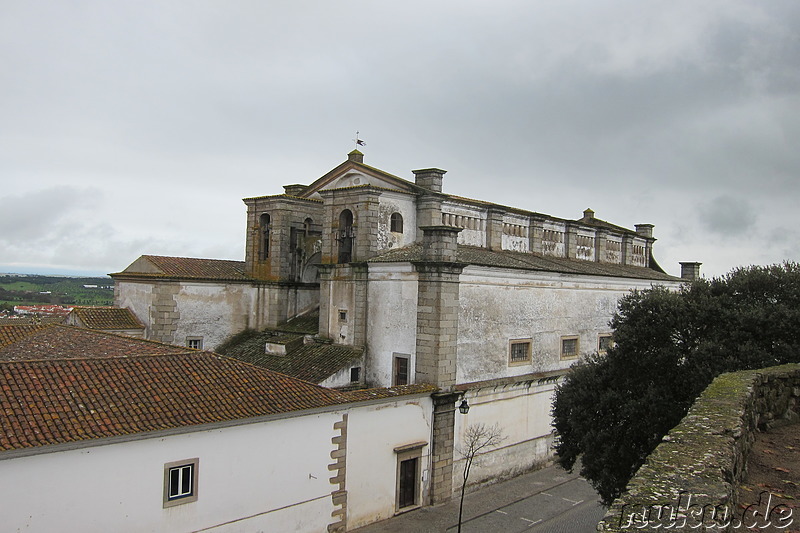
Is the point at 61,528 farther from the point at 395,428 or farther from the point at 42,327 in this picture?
the point at 42,327

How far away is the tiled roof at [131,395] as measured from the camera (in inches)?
479

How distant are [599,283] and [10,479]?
74.1 feet

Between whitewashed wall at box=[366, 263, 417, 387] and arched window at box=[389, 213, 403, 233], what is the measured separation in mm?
2398

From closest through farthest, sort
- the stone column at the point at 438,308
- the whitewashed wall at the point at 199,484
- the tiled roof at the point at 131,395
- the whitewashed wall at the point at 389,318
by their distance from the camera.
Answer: the whitewashed wall at the point at 199,484 → the tiled roof at the point at 131,395 → the stone column at the point at 438,308 → the whitewashed wall at the point at 389,318

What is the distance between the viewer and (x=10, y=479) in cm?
1140

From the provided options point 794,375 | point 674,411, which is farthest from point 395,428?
point 794,375

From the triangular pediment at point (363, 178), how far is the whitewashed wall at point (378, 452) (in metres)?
8.66

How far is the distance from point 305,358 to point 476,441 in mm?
6535

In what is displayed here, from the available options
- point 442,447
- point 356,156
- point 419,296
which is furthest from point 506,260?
point 356,156

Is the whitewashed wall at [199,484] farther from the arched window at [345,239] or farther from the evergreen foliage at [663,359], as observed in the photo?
the arched window at [345,239]

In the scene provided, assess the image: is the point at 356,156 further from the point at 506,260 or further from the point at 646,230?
the point at 646,230

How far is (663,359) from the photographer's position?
16766 mm

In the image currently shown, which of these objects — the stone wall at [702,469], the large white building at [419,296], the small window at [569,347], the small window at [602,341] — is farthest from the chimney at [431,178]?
the stone wall at [702,469]

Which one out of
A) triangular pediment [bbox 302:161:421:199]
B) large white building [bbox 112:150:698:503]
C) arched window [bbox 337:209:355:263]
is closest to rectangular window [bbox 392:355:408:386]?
large white building [bbox 112:150:698:503]
